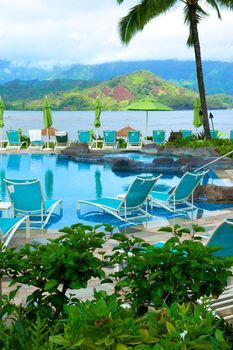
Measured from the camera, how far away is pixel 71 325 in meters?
1.73

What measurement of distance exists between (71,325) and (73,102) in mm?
79826

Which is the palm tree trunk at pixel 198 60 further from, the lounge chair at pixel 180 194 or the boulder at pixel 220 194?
the lounge chair at pixel 180 194

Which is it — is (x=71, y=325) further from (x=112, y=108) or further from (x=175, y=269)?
(x=112, y=108)

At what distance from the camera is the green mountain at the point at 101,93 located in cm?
7656

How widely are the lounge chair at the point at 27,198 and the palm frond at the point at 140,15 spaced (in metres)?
12.7

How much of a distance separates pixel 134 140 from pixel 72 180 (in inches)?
284

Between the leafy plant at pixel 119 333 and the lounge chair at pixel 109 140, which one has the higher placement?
the leafy plant at pixel 119 333

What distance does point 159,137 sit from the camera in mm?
20875

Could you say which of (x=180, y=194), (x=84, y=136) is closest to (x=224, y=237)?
(x=180, y=194)

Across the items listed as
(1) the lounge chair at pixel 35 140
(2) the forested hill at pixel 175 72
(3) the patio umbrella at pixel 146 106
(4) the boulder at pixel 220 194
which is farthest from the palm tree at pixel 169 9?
(2) the forested hill at pixel 175 72

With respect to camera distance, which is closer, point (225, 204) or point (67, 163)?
point (225, 204)

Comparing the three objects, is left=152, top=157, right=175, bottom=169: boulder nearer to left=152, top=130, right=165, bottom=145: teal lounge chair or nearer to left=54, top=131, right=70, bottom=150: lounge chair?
left=152, top=130, right=165, bottom=145: teal lounge chair

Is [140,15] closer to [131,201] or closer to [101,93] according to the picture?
[131,201]

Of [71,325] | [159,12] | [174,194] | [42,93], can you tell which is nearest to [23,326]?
[71,325]
